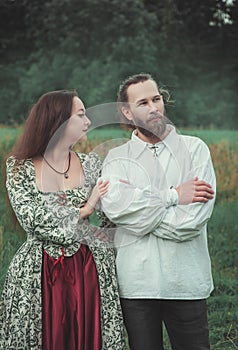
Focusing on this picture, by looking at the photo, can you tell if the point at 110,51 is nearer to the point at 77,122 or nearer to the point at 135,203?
the point at 77,122

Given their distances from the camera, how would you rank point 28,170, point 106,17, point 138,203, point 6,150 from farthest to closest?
point 106,17
point 6,150
point 28,170
point 138,203

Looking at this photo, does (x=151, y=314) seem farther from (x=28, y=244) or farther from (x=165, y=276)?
(x=28, y=244)

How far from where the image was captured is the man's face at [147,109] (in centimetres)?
233

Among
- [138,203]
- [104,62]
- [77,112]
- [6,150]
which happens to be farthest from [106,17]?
[138,203]

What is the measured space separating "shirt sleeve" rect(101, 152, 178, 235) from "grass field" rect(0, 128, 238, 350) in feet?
4.50

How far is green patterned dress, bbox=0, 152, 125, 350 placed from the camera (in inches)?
91.7

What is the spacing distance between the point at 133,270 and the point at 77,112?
0.60 m

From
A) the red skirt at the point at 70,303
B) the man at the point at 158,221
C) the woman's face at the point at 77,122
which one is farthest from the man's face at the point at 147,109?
the red skirt at the point at 70,303

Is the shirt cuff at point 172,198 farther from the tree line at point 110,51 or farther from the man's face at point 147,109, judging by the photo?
the tree line at point 110,51

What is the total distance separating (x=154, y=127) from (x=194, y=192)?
28 cm

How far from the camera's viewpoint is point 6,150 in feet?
13.6

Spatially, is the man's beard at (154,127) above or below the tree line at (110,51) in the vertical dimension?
below

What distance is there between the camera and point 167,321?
7.93 feet

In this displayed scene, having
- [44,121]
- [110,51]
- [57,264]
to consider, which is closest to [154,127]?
[44,121]
